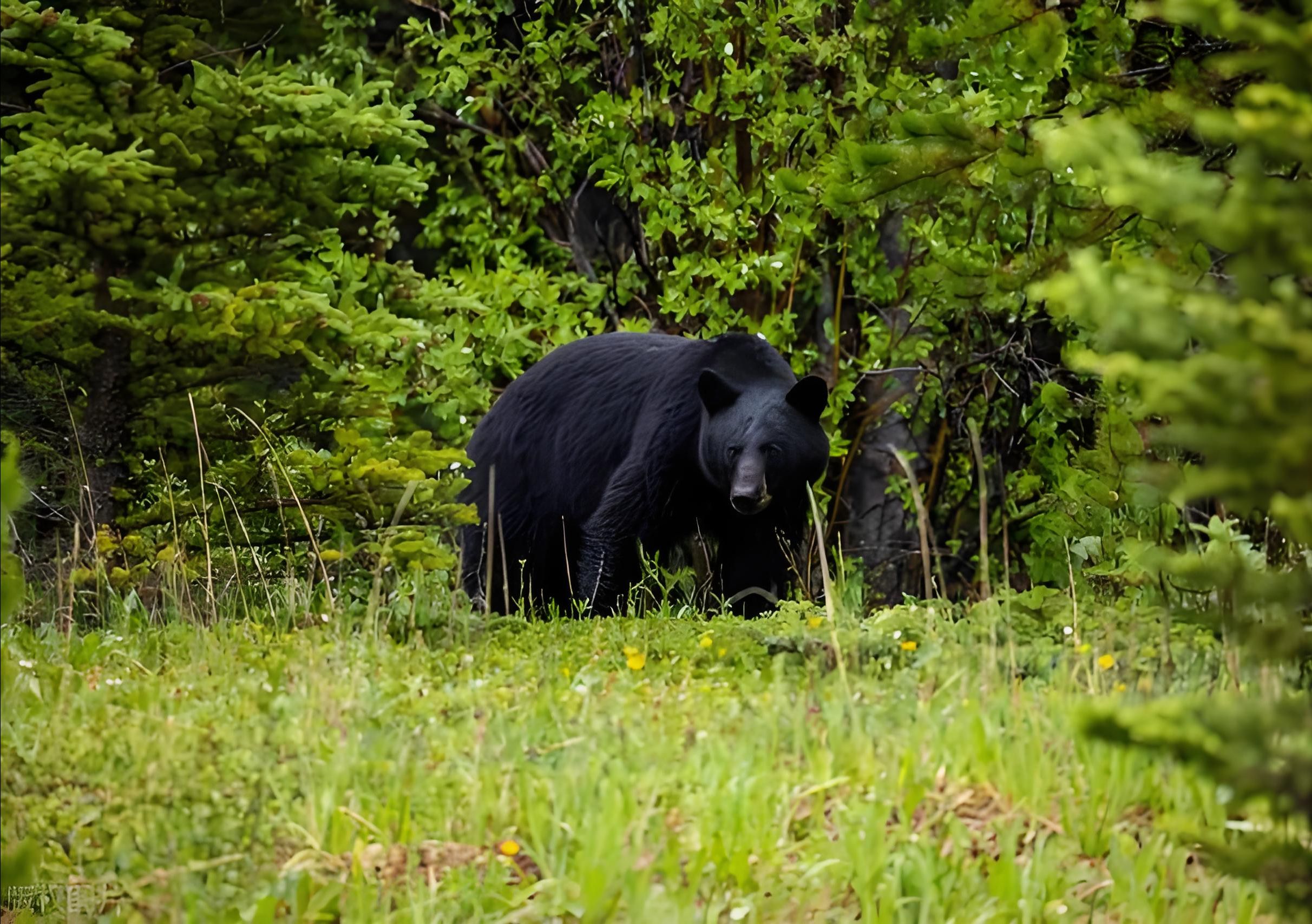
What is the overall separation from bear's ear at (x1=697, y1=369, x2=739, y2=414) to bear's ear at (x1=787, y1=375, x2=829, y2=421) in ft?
0.95

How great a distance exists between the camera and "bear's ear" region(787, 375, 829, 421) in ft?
24.4

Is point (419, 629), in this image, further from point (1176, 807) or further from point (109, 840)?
point (1176, 807)

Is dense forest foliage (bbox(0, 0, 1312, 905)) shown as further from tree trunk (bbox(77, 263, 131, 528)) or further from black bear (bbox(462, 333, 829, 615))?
black bear (bbox(462, 333, 829, 615))

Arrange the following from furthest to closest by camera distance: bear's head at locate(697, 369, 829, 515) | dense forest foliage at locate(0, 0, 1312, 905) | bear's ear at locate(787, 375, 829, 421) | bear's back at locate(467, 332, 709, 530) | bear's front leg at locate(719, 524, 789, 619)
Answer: bear's back at locate(467, 332, 709, 530) < bear's front leg at locate(719, 524, 789, 619) < bear's ear at locate(787, 375, 829, 421) < bear's head at locate(697, 369, 829, 515) < dense forest foliage at locate(0, 0, 1312, 905)

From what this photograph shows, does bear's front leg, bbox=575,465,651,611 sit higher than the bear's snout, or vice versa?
the bear's snout

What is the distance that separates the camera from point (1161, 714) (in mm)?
2287

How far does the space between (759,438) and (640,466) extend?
2.01 ft

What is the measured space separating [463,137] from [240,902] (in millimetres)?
8354

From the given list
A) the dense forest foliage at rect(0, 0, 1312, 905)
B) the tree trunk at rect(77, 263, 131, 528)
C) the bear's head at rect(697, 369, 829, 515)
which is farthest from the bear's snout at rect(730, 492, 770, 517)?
the tree trunk at rect(77, 263, 131, 528)

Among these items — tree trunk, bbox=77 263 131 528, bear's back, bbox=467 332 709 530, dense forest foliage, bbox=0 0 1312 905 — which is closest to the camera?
dense forest foliage, bbox=0 0 1312 905

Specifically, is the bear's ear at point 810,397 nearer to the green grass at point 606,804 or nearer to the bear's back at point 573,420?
the bear's back at point 573,420

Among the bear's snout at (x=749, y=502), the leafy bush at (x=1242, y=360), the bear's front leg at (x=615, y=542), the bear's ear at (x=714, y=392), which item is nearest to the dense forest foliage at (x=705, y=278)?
the leafy bush at (x=1242, y=360)

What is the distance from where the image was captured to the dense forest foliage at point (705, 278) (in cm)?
238

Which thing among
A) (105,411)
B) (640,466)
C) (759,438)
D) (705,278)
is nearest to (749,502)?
(759,438)
